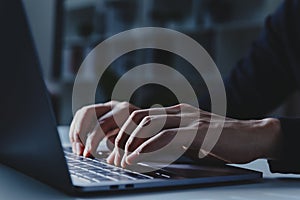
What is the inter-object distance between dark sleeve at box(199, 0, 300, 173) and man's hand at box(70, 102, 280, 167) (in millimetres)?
733

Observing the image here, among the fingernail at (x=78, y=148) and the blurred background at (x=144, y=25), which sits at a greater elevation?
the blurred background at (x=144, y=25)

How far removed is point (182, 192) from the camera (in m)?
0.53

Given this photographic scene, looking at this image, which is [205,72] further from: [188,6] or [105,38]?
[105,38]

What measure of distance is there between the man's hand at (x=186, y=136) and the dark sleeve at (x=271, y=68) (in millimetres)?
733

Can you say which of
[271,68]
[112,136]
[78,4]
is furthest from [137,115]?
[78,4]

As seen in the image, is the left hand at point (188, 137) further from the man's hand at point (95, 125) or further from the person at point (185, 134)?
the man's hand at point (95, 125)

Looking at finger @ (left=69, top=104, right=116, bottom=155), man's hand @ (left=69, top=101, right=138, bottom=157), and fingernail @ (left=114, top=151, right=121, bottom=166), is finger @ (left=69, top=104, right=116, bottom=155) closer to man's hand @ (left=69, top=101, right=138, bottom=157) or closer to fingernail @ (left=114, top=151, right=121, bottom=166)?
man's hand @ (left=69, top=101, right=138, bottom=157)

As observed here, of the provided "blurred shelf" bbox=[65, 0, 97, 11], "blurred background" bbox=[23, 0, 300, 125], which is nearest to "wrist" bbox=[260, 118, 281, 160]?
"blurred background" bbox=[23, 0, 300, 125]

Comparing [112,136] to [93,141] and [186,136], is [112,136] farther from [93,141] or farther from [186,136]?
[186,136]

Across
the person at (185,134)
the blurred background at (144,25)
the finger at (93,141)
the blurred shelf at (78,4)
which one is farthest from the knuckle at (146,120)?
the blurred shelf at (78,4)

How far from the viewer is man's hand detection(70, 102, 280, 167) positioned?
0.63 metres

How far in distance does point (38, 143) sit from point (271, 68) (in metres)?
1.12

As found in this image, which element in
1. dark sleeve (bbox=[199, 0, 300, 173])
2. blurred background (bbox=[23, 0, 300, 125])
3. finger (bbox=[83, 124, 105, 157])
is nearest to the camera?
finger (bbox=[83, 124, 105, 157])

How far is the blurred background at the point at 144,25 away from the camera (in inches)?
112
